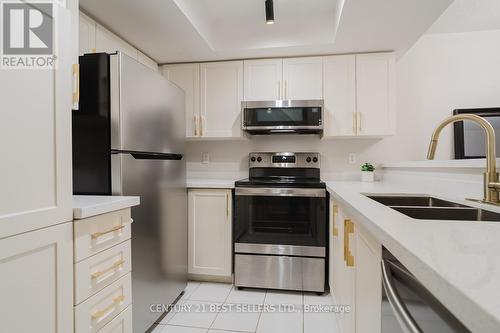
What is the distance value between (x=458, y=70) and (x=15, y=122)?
11.5 feet

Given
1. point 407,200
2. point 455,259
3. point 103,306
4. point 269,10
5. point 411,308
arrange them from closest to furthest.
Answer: point 455,259, point 411,308, point 103,306, point 407,200, point 269,10

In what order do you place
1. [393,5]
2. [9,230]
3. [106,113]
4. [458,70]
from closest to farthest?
[9,230]
[106,113]
[393,5]
[458,70]

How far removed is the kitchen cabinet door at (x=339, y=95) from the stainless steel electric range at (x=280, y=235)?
0.65m

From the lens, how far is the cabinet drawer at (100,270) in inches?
37.3

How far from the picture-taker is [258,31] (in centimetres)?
241

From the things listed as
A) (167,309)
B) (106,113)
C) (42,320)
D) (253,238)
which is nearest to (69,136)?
(106,113)

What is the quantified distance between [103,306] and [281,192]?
143 cm

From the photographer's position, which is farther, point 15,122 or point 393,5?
point 393,5

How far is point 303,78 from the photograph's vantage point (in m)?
2.47

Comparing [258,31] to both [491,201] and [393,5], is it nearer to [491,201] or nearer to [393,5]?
[393,5]
